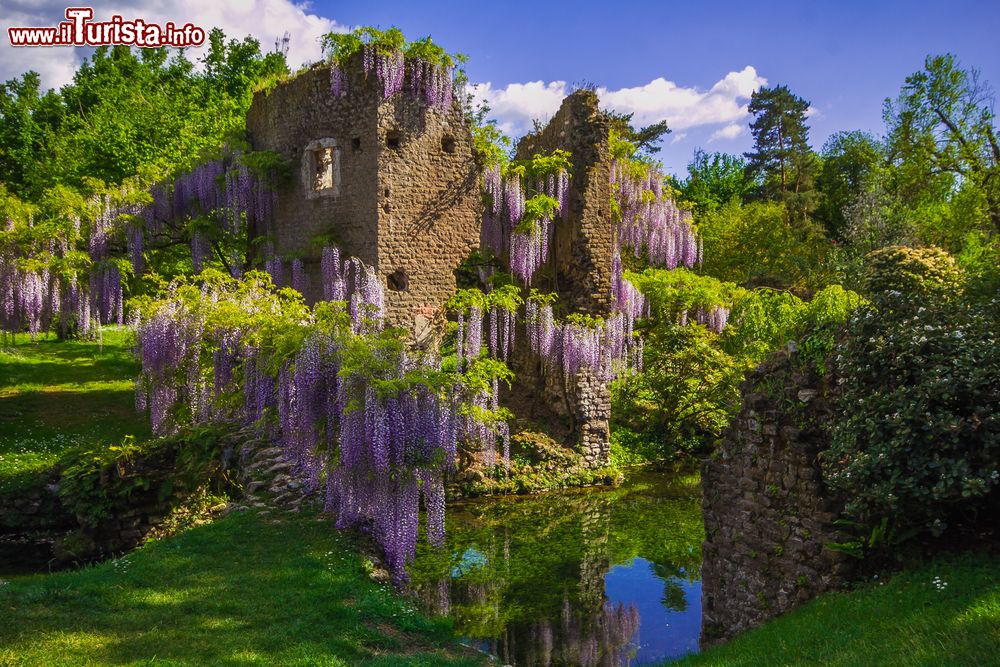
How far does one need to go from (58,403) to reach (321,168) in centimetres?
768

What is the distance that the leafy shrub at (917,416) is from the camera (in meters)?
4.80

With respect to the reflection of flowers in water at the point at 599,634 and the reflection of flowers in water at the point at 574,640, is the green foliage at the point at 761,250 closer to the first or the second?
the reflection of flowers in water at the point at 599,634

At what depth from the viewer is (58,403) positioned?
1527cm

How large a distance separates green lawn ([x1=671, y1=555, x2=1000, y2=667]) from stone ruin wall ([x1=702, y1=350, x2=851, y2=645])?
0.43 meters

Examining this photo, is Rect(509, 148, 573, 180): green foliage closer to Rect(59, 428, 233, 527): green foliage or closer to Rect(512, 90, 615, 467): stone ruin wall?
Rect(512, 90, 615, 467): stone ruin wall

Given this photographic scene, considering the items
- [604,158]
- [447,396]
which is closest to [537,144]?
[604,158]

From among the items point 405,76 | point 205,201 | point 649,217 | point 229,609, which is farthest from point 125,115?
point 229,609

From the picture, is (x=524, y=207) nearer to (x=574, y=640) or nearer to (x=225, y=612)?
(x=574, y=640)

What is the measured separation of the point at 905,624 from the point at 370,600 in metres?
4.39

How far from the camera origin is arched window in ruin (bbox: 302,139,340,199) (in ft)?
44.9

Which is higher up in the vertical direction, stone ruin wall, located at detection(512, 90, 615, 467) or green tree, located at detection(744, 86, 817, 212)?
green tree, located at detection(744, 86, 817, 212)

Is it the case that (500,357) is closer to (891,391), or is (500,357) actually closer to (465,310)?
(465,310)

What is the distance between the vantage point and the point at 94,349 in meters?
20.7

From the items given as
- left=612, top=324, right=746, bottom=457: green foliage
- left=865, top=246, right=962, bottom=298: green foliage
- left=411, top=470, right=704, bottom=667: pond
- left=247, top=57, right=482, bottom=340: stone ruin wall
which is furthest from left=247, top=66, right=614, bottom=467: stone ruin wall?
left=865, top=246, right=962, bottom=298: green foliage
